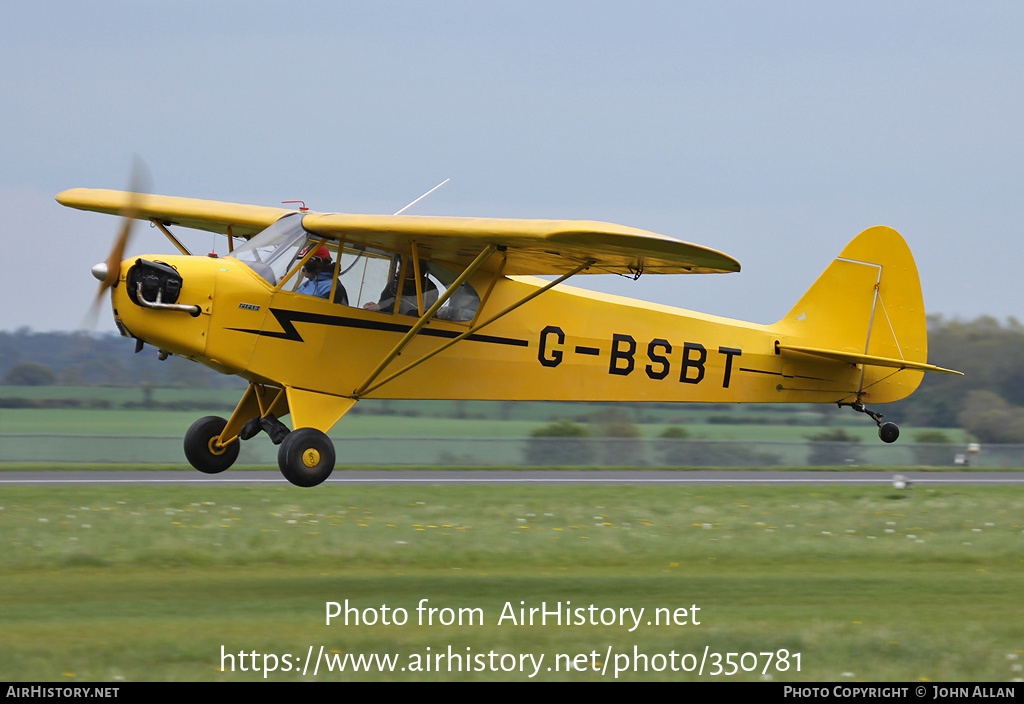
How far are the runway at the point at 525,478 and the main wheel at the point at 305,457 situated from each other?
10202mm

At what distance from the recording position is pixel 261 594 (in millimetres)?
10688

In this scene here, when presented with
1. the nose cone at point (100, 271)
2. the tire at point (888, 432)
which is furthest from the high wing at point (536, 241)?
the tire at point (888, 432)

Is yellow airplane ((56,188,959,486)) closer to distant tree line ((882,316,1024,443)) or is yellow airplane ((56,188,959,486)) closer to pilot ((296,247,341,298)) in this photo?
pilot ((296,247,341,298))

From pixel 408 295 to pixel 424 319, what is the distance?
601 mm

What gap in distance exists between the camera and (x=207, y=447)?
39.8 ft

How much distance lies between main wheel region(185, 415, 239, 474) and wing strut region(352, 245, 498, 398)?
1.89 metres

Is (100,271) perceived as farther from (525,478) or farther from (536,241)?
(525,478)

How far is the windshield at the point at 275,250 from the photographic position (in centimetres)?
1101

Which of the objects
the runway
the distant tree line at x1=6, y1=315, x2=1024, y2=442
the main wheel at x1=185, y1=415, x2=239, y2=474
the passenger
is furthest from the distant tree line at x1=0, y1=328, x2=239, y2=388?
the passenger

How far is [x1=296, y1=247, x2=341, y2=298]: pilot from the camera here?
36.5 ft

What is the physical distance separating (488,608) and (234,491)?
9.58 m

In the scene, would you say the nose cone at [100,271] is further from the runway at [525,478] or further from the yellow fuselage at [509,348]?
the runway at [525,478]
